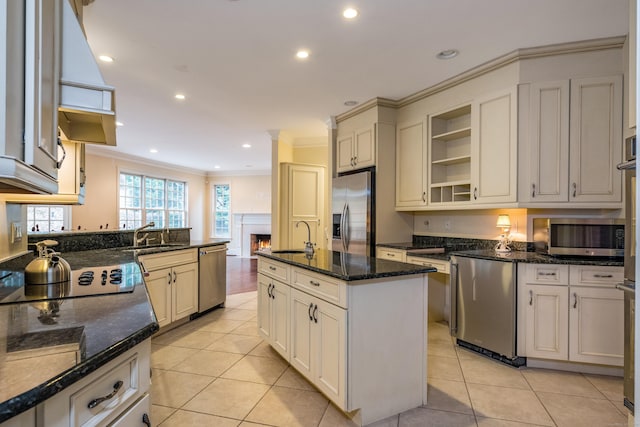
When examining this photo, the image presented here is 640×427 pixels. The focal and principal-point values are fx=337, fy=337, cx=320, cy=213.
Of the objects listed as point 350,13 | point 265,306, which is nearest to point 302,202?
point 265,306

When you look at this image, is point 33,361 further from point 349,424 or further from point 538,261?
point 538,261

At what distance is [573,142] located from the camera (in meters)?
2.79

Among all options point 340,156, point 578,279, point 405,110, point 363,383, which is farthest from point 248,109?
point 578,279

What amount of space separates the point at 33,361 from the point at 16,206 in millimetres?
1882

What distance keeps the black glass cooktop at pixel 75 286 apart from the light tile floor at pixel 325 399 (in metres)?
0.90

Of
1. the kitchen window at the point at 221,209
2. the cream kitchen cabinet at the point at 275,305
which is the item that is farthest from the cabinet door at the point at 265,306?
the kitchen window at the point at 221,209

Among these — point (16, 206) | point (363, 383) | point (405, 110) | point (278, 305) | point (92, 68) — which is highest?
point (405, 110)

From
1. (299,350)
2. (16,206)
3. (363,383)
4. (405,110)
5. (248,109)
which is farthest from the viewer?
(248,109)

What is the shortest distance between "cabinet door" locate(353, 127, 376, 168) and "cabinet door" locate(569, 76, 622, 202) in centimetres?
198

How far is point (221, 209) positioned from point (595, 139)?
9.50m

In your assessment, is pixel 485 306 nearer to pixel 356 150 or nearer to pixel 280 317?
pixel 280 317

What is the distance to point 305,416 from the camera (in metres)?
2.03

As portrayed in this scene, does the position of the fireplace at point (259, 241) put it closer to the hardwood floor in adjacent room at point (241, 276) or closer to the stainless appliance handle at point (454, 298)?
the hardwood floor in adjacent room at point (241, 276)

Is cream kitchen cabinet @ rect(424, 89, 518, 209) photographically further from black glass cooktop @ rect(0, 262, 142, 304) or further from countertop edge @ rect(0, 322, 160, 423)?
countertop edge @ rect(0, 322, 160, 423)
